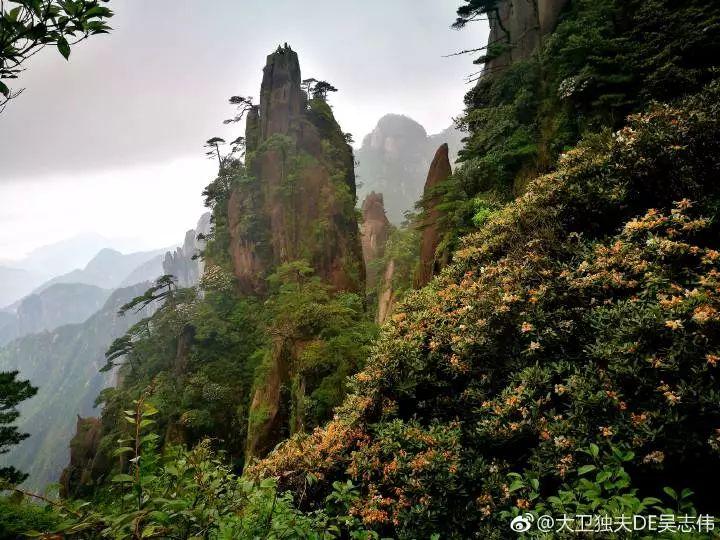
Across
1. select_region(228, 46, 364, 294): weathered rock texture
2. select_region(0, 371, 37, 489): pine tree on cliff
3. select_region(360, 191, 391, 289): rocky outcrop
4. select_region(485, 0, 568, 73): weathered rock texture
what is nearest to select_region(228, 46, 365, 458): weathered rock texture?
select_region(228, 46, 364, 294): weathered rock texture

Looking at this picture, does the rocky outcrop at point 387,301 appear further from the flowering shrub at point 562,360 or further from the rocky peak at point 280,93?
the rocky peak at point 280,93

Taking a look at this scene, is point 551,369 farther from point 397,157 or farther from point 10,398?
point 397,157

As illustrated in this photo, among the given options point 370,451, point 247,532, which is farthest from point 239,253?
point 247,532

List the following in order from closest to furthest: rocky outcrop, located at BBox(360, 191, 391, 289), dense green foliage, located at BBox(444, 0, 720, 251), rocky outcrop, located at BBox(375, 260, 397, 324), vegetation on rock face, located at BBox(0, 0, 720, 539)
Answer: vegetation on rock face, located at BBox(0, 0, 720, 539)
dense green foliage, located at BBox(444, 0, 720, 251)
rocky outcrop, located at BBox(375, 260, 397, 324)
rocky outcrop, located at BBox(360, 191, 391, 289)

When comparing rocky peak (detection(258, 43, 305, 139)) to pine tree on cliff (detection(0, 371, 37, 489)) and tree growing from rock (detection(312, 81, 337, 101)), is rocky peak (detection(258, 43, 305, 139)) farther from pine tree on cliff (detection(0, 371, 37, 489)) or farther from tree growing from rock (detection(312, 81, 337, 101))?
Result: pine tree on cliff (detection(0, 371, 37, 489))

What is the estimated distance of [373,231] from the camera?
157 ft

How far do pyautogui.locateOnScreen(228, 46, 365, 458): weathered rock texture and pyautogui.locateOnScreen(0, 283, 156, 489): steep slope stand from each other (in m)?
92.7

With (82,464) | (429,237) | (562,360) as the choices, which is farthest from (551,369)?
(82,464)

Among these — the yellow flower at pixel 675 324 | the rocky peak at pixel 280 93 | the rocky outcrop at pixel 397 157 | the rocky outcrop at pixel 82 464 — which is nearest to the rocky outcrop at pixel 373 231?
the rocky peak at pixel 280 93

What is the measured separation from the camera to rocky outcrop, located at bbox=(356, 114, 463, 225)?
357ft

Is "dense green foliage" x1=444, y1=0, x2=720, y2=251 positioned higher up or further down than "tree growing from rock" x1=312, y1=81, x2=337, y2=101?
further down

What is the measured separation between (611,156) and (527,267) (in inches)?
93.7

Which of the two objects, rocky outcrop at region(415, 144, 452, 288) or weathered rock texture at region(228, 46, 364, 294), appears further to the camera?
weathered rock texture at region(228, 46, 364, 294)

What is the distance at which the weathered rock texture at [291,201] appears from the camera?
22.8 metres
